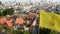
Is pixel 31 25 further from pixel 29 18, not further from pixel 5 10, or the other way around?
pixel 5 10

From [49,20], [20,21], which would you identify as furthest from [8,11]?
[49,20]

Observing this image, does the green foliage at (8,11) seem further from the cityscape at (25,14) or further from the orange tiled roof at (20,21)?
the orange tiled roof at (20,21)

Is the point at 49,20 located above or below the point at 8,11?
below

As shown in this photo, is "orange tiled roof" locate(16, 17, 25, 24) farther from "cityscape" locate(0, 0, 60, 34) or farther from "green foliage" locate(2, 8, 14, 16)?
"green foliage" locate(2, 8, 14, 16)

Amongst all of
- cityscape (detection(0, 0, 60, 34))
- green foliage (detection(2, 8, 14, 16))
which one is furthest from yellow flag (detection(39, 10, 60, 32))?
green foliage (detection(2, 8, 14, 16))

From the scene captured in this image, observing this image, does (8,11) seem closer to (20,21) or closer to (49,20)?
(20,21)

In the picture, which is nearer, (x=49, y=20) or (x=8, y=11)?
(x=49, y=20)

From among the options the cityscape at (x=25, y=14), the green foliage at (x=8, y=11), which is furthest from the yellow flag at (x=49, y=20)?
the green foliage at (x=8, y=11)

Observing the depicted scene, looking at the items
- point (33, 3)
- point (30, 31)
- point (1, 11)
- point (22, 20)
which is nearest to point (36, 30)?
point (30, 31)
